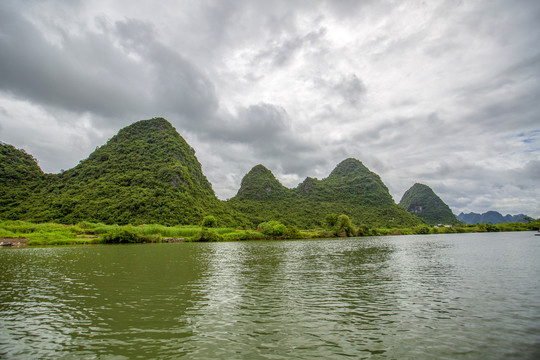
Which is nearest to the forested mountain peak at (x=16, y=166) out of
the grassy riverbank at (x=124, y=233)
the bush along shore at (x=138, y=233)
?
the bush along shore at (x=138, y=233)

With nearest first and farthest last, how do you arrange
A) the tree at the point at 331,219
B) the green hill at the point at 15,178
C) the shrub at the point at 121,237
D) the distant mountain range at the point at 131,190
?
1. the shrub at the point at 121,237
2. the distant mountain range at the point at 131,190
3. the green hill at the point at 15,178
4. the tree at the point at 331,219

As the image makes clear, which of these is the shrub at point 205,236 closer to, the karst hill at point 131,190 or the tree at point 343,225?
the karst hill at point 131,190

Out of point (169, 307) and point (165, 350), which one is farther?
point (169, 307)

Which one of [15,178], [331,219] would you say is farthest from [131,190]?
[331,219]

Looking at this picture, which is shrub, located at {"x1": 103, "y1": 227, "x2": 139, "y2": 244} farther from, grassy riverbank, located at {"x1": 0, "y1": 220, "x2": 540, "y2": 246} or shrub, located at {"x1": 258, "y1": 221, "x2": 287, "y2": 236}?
shrub, located at {"x1": 258, "y1": 221, "x2": 287, "y2": 236}

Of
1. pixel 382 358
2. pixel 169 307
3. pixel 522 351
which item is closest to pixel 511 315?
pixel 522 351

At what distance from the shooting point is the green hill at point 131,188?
96.9m

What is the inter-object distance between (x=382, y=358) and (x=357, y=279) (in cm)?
1376

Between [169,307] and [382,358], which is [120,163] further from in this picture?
[382,358]

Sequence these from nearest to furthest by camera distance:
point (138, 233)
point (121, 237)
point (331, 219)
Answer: point (121, 237) < point (138, 233) < point (331, 219)

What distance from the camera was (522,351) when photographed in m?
8.33

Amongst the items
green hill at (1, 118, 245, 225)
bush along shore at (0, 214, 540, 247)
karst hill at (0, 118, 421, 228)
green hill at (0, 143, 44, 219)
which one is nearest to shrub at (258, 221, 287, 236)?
bush along shore at (0, 214, 540, 247)

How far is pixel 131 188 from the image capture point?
114750 mm

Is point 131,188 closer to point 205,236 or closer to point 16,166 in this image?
point 205,236
